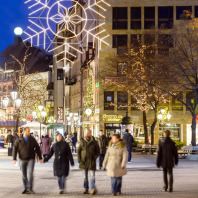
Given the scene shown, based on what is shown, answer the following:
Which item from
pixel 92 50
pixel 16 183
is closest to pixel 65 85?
pixel 92 50

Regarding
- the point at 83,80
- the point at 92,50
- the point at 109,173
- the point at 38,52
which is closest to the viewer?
the point at 109,173

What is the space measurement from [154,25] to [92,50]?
1254cm

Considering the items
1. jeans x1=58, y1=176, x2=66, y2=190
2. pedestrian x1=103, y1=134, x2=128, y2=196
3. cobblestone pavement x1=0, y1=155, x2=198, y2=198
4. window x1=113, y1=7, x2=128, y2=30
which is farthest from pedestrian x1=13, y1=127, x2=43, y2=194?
window x1=113, y1=7, x2=128, y2=30

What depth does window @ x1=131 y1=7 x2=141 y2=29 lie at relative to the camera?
68.2 meters

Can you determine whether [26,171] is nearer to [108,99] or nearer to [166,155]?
[166,155]

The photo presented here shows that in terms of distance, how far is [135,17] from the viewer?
68562 mm

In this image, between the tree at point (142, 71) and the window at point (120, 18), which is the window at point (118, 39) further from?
the tree at point (142, 71)

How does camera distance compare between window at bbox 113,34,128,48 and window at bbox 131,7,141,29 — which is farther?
window at bbox 131,7,141,29

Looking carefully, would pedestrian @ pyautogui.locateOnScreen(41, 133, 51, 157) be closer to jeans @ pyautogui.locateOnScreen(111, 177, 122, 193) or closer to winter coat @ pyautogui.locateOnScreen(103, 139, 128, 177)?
jeans @ pyautogui.locateOnScreen(111, 177, 122, 193)

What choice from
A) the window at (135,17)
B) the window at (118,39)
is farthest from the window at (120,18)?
the window at (118,39)

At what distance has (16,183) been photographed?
63.2 feet

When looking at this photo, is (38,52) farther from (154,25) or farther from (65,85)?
(154,25)

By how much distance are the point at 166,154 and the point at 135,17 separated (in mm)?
52872

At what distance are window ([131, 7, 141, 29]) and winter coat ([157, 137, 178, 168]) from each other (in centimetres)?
5209
